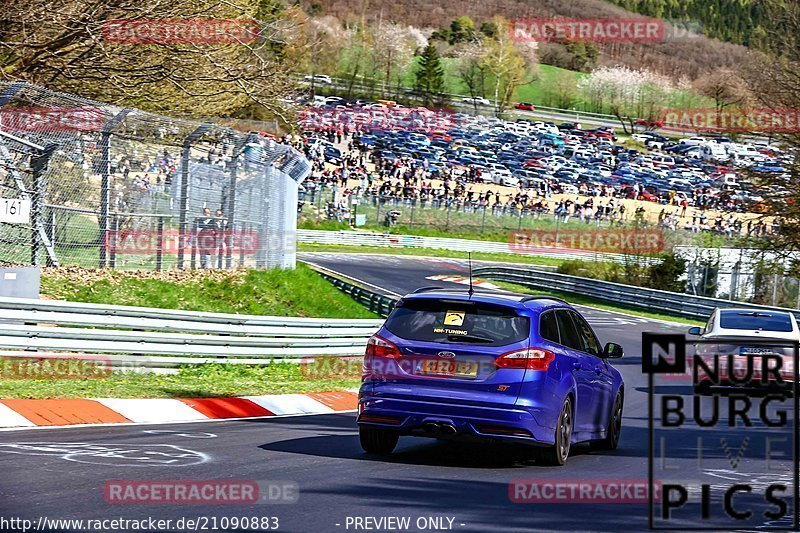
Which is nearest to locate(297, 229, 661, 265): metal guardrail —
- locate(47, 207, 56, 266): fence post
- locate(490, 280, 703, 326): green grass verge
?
locate(490, 280, 703, 326): green grass verge

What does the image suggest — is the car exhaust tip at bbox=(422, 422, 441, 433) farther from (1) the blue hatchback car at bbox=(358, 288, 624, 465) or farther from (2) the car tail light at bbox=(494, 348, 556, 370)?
→ (2) the car tail light at bbox=(494, 348, 556, 370)

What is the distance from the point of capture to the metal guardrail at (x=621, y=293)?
3872 centimetres

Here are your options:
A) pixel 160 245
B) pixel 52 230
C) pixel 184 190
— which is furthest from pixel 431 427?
pixel 184 190

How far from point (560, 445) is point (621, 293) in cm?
3298

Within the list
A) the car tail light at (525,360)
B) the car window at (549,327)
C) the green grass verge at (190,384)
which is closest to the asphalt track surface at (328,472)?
the car tail light at (525,360)

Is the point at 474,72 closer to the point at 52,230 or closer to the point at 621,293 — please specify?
the point at 621,293

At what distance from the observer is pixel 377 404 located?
10109 mm

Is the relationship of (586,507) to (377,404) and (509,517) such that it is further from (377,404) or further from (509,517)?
(377,404)

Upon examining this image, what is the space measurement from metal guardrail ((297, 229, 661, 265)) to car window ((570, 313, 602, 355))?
4428 cm

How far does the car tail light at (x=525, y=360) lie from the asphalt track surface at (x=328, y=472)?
0.89m

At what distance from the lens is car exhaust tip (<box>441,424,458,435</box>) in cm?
980

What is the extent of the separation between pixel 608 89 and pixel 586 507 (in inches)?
5255

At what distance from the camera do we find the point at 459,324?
10078mm

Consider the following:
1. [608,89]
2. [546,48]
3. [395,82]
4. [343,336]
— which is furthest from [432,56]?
[343,336]
